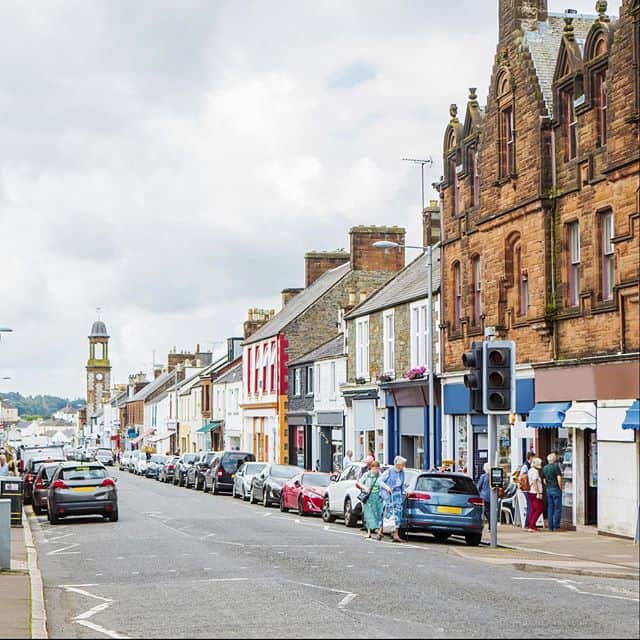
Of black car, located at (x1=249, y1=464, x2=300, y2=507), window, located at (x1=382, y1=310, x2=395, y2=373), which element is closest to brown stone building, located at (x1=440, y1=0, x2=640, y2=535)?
black car, located at (x1=249, y1=464, x2=300, y2=507)

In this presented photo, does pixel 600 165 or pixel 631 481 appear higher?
pixel 600 165

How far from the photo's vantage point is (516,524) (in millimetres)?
29062

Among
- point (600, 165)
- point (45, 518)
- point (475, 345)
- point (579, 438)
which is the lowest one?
point (45, 518)

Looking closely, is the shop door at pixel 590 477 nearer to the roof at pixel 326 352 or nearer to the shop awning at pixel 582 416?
the shop awning at pixel 582 416

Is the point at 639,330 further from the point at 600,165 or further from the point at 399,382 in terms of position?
the point at 399,382

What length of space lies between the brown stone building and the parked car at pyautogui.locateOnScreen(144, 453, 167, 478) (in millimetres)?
33542

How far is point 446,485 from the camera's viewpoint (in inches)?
990

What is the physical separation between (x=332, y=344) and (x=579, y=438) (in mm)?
29543

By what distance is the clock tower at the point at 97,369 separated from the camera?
582ft

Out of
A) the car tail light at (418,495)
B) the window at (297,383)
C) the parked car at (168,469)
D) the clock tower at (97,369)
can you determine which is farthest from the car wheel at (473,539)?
the clock tower at (97,369)

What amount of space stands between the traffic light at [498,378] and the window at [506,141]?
10985mm

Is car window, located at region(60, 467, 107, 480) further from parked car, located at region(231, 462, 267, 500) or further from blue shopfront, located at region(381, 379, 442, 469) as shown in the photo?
blue shopfront, located at region(381, 379, 442, 469)

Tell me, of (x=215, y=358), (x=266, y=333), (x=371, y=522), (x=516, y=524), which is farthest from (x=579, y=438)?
(x=215, y=358)

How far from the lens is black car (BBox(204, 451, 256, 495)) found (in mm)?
47688
